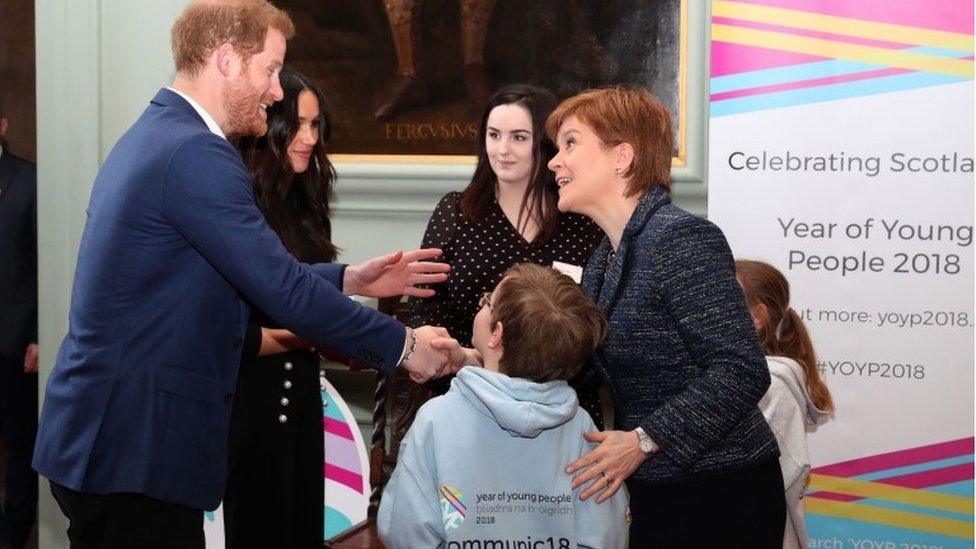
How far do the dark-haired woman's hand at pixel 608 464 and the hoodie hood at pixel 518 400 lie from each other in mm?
89

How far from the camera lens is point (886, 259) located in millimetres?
3465

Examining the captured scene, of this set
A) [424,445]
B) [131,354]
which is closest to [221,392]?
[131,354]

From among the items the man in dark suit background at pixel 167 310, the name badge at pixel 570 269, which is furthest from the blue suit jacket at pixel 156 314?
the name badge at pixel 570 269

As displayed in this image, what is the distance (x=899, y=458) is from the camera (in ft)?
11.5

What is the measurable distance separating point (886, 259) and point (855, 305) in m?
0.17

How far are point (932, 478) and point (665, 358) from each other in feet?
5.54

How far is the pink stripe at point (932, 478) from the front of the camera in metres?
3.44

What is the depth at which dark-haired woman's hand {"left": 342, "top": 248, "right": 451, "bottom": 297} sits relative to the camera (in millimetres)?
2977

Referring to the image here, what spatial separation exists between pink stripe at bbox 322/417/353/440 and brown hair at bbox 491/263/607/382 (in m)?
1.60

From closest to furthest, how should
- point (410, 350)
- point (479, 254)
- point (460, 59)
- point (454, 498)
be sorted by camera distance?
point (454, 498), point (410, 350), point (479, 254), point (460, 59)

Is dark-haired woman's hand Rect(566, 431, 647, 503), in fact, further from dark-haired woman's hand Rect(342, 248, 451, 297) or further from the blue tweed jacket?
dark-haired woman's hand Rect(342, 248, 451, 297)

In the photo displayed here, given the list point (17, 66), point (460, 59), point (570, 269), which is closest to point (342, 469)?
point (570, 269)

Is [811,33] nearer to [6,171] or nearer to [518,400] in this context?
[518,400]

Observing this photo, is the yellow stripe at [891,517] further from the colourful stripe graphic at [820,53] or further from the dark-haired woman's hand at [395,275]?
the dark-haired woman's hand at [395,275]
